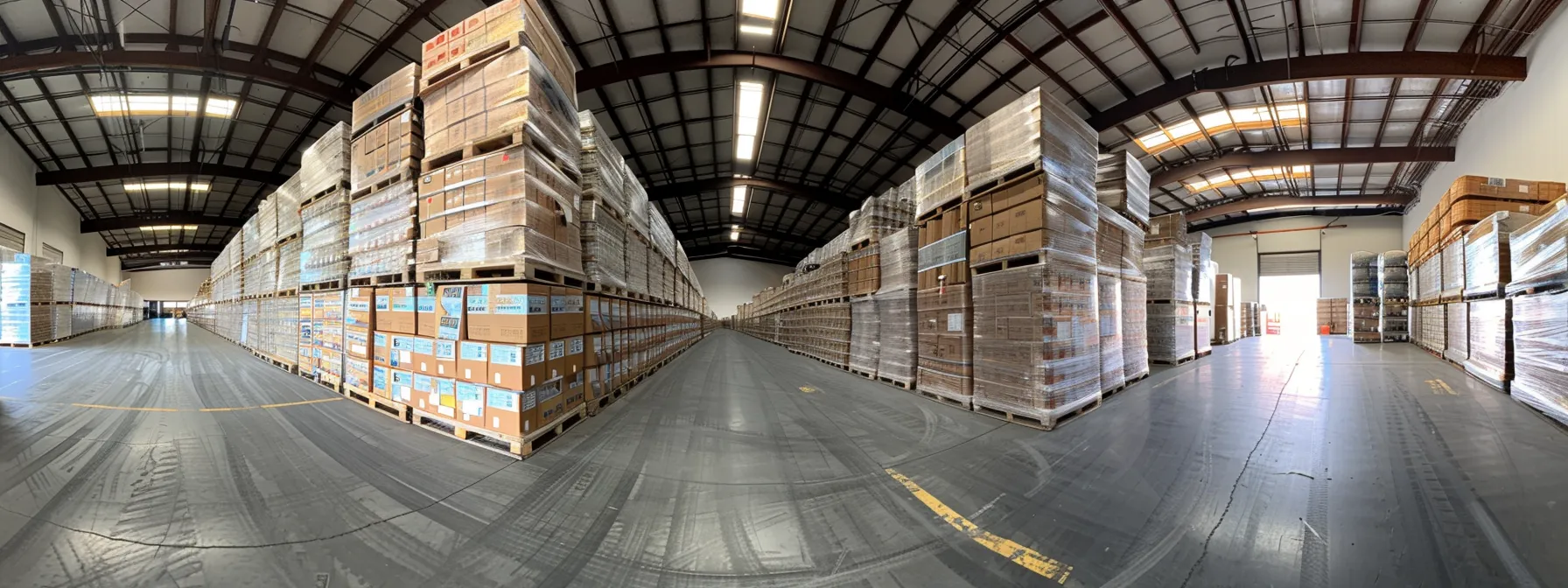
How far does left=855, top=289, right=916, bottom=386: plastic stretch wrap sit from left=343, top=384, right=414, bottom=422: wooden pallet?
492 centimetres

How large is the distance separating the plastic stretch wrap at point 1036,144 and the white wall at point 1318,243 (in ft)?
63.7

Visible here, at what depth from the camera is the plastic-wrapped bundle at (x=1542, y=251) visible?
10.9 ft

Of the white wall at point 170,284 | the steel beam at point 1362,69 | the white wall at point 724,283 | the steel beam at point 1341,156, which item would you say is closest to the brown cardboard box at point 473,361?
the steel beam at point 1362,69

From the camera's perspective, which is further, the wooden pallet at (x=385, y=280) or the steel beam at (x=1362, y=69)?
the steel beam at (x=1362, y=69)

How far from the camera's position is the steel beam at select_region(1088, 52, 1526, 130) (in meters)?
7.19

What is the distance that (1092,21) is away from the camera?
7.17 meters

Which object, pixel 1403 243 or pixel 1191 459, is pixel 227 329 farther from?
pixel 1403 243

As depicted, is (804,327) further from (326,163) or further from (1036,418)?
(326,163)

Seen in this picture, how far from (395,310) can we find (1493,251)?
1108 cm

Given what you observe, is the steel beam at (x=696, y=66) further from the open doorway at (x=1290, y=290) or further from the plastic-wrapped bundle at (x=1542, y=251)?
the open doorway at (x=1290, y=290)

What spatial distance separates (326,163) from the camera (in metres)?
5.04

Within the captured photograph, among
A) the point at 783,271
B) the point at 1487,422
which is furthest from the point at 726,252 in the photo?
the point at 1487,422

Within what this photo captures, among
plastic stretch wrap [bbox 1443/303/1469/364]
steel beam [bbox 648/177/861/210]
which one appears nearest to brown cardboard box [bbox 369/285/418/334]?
steel beam [bbox 648/177/861/210]

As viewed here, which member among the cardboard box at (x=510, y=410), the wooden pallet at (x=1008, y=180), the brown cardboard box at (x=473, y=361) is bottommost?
A: the cardboard box at (x=510, y=410)
